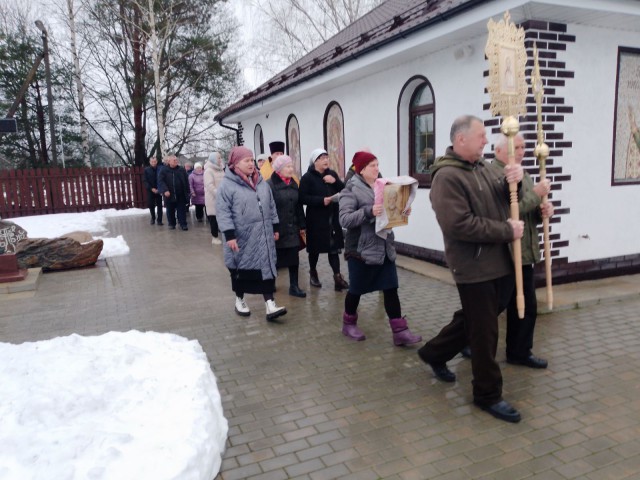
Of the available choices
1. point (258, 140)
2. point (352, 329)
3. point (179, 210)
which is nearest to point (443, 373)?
point (352, 329)

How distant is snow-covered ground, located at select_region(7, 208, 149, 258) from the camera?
34.6ft

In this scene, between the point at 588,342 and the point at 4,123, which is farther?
the point at 4,123

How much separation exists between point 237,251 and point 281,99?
26.5 ft

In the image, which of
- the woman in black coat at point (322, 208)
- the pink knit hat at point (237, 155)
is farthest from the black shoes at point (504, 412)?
the woman in black coat at point (322, 208)

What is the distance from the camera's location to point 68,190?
60.3ft

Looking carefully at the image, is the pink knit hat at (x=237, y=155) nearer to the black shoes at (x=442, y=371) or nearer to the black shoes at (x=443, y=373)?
the black shoes at (x=442, y=371)

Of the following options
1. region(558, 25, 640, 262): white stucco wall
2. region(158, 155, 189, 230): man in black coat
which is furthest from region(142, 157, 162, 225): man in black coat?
region(558, 25, 640, 262): white stucco wall

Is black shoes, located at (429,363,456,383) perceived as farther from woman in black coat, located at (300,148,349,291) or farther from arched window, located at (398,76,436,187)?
arched window, located at (398,76,436,187)

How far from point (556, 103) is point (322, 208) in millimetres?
2946

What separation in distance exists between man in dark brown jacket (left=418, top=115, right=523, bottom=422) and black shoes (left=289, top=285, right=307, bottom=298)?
3.26 metres

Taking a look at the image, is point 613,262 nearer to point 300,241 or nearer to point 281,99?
point 300,241

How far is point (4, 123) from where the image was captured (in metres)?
7.58

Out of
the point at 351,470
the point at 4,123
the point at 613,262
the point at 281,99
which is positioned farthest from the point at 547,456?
the point at 281,99

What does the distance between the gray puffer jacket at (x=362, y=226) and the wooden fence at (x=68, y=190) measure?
1605cm
